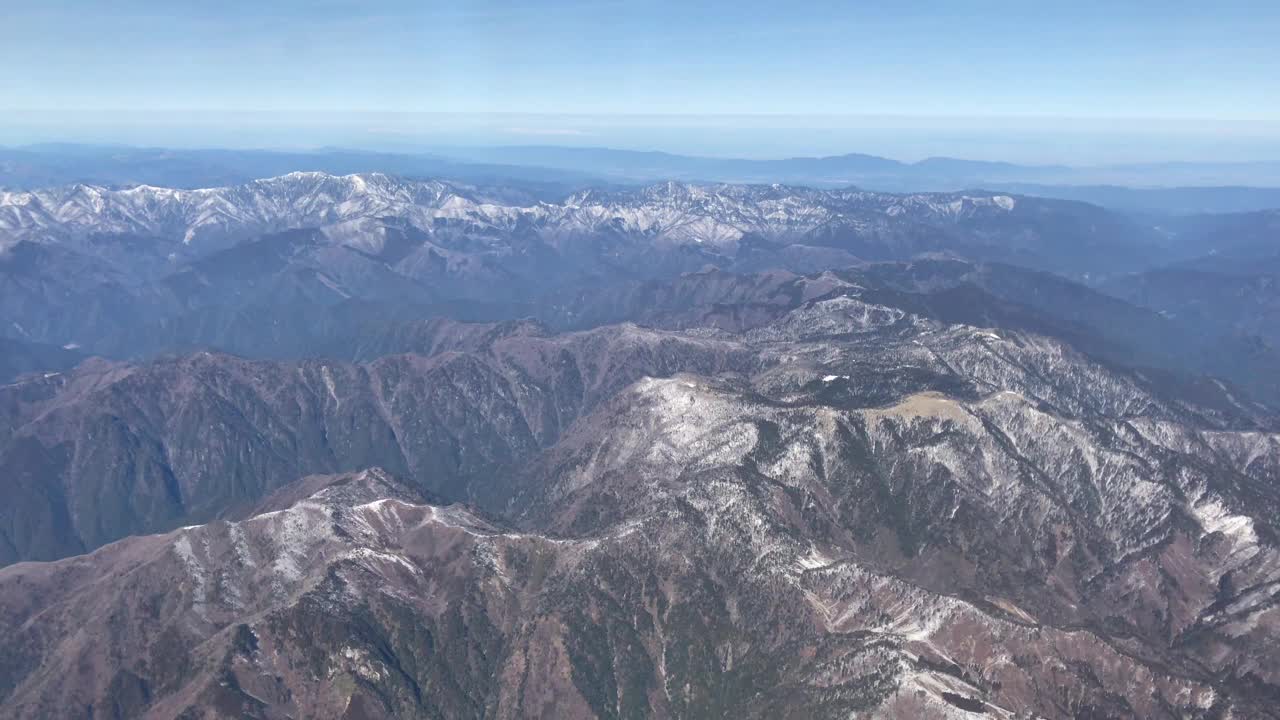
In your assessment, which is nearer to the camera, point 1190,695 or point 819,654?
point 1190,695

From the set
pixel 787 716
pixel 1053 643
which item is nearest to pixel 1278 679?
pixel 1053 643

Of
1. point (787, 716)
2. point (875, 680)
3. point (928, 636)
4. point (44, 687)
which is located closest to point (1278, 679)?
point (928, 636)

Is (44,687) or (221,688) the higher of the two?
(221,688)

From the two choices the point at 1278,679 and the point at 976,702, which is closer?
the point at 976,702

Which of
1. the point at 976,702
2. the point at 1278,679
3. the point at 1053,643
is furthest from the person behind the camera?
the point at 1278,679

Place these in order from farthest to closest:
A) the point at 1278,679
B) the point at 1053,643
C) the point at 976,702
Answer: the point at 1278,679 → the point at 1053,643 → the point at 976,702

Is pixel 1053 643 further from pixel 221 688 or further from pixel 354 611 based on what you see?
pixel 221 688

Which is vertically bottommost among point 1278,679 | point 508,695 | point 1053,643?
point 508,695

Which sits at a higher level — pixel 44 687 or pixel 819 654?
pixel 819 654

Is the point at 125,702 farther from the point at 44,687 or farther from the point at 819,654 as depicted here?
the point at 819,654
